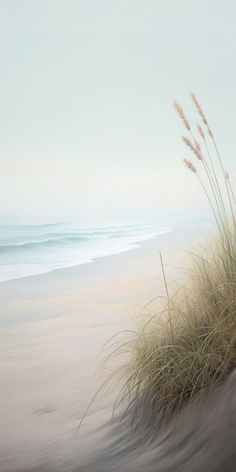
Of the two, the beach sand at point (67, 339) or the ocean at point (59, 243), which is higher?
the ocean at point (59, 243)

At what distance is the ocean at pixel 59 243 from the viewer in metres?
2.66

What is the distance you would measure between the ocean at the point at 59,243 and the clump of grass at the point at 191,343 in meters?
0.49

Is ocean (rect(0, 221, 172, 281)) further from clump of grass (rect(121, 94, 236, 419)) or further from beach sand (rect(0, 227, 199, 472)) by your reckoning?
clump of grass (rect(121, 94, 236, 419))

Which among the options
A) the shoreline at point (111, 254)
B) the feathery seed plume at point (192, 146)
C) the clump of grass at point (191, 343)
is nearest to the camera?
the clump of grass at point (191, 343)

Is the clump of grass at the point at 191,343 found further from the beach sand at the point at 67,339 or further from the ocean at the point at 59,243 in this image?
the ocean at the point at 59,243

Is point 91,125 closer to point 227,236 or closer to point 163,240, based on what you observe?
point 163,240

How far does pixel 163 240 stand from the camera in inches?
106

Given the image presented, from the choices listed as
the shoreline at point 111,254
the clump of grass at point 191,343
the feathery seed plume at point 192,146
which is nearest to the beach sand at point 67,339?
the shoreline at point 111,254

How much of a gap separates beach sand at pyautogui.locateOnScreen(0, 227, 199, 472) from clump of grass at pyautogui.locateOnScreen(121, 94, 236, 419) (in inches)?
9.9

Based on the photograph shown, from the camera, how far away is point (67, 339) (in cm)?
252

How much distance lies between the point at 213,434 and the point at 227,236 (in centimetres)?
76

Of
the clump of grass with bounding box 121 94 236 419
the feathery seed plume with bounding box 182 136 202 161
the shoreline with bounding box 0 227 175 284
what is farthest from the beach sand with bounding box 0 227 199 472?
the feathery seed plume with bounding box 182 136 202 161

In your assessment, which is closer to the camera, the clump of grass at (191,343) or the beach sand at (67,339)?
the clump of grass at (191,343)

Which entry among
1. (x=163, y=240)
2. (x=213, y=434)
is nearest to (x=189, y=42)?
(x=163, y=240)
